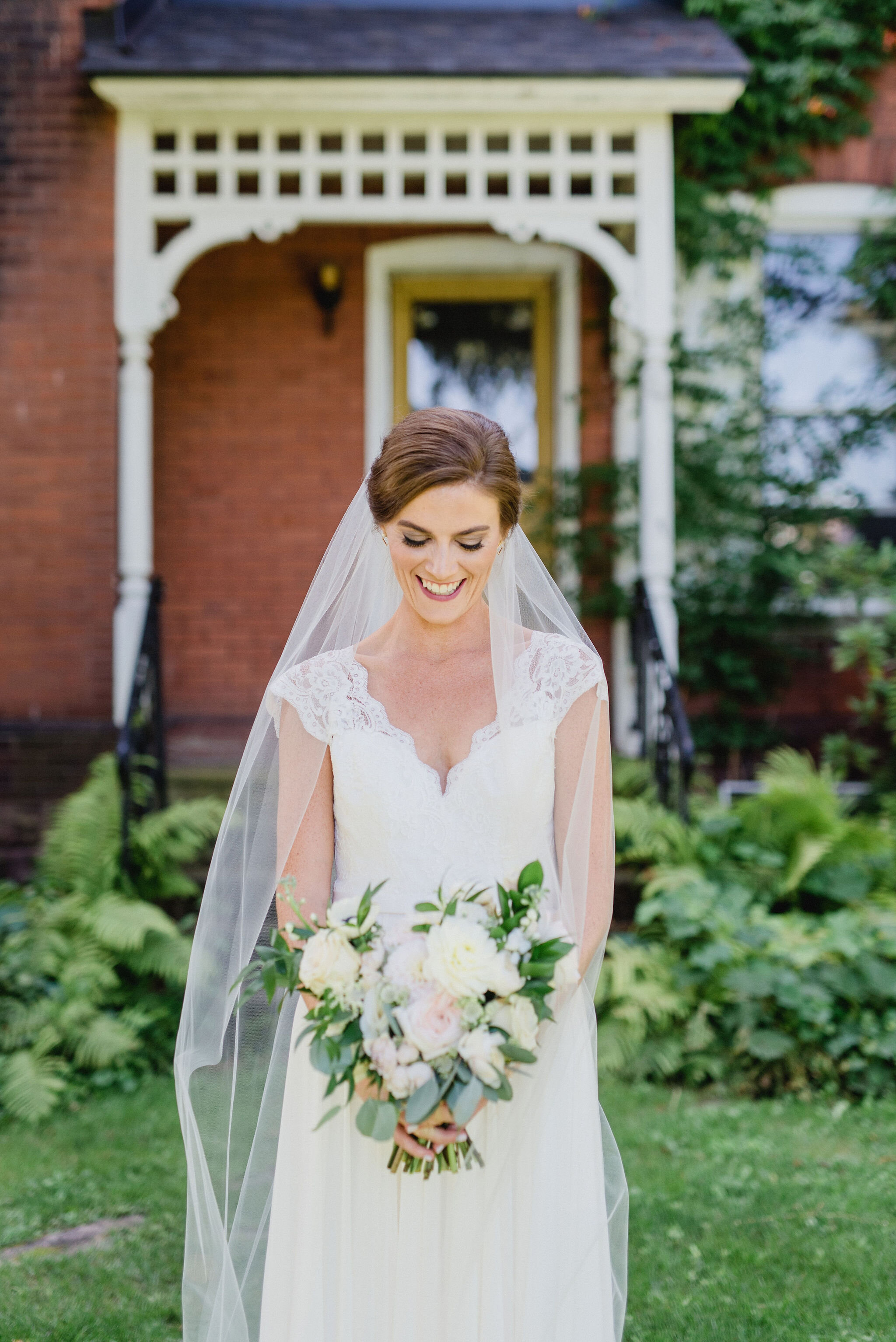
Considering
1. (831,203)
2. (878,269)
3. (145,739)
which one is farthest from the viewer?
(878,269)

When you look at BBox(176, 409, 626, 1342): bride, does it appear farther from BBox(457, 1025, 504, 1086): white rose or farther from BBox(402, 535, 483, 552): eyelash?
BBox(457, 1025, 504, 1086): white rose

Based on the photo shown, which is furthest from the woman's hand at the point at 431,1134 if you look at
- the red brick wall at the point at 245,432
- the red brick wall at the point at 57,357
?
the red brick wall at the point at 245,432

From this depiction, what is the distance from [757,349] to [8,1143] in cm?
630

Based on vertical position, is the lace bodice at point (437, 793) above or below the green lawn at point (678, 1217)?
above

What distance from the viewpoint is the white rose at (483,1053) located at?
1.87m

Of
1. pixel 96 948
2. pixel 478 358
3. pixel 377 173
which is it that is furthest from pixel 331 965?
pixel 478 358

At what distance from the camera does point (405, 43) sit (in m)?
6.64

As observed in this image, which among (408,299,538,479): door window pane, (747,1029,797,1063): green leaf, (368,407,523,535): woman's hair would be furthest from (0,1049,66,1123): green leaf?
(408,299,538,479): door window pane

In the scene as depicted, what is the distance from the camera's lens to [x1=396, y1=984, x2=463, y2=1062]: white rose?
6.14ft

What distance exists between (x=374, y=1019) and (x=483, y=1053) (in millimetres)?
182

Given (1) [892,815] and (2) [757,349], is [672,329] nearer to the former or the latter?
(2) [757,349]

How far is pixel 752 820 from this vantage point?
233 inches

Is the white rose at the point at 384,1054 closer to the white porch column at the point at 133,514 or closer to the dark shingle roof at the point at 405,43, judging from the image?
the white porch column at the point at 133,514

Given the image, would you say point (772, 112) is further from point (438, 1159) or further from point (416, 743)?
point (438, 1159)
